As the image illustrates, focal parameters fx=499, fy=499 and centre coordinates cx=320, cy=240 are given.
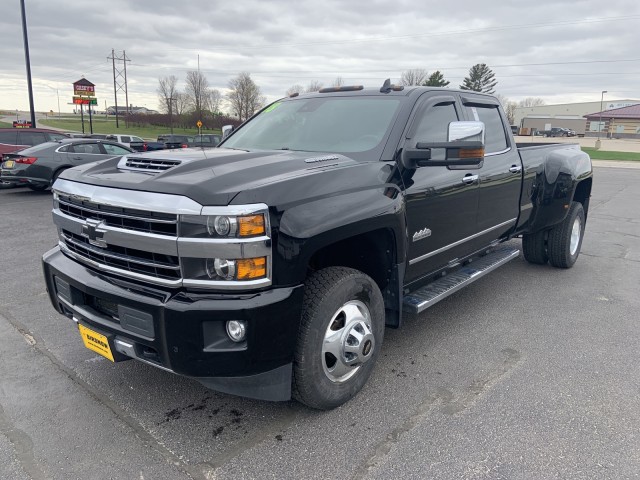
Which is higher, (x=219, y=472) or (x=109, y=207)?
(x=109, y=207)

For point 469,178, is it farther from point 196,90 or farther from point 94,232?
point 196,90

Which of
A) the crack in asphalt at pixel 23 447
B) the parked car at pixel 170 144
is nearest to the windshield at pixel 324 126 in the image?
the parked car at pixel 170 144

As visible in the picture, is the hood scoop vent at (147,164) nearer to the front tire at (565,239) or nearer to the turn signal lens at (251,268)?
the turn signal lens at (251,268)

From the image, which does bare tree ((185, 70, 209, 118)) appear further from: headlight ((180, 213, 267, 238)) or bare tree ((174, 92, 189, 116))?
headlight ((180, 213, 267, 238))

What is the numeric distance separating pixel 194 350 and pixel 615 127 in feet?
337

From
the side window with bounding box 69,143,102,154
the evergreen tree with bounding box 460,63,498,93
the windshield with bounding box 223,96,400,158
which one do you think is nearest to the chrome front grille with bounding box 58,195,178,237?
the windshield with bounding box 223,96,400,158

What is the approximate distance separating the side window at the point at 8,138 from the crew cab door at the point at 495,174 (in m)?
13.5

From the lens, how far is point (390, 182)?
124 inches

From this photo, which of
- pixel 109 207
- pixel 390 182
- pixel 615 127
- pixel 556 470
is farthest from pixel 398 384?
pixel 615 127

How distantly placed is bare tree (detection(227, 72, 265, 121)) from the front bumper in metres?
58.7

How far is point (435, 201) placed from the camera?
11.7 ft

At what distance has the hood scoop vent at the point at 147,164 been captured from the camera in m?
2.84

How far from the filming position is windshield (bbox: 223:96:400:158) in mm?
3557

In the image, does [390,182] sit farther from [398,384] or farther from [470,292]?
[470,292]
